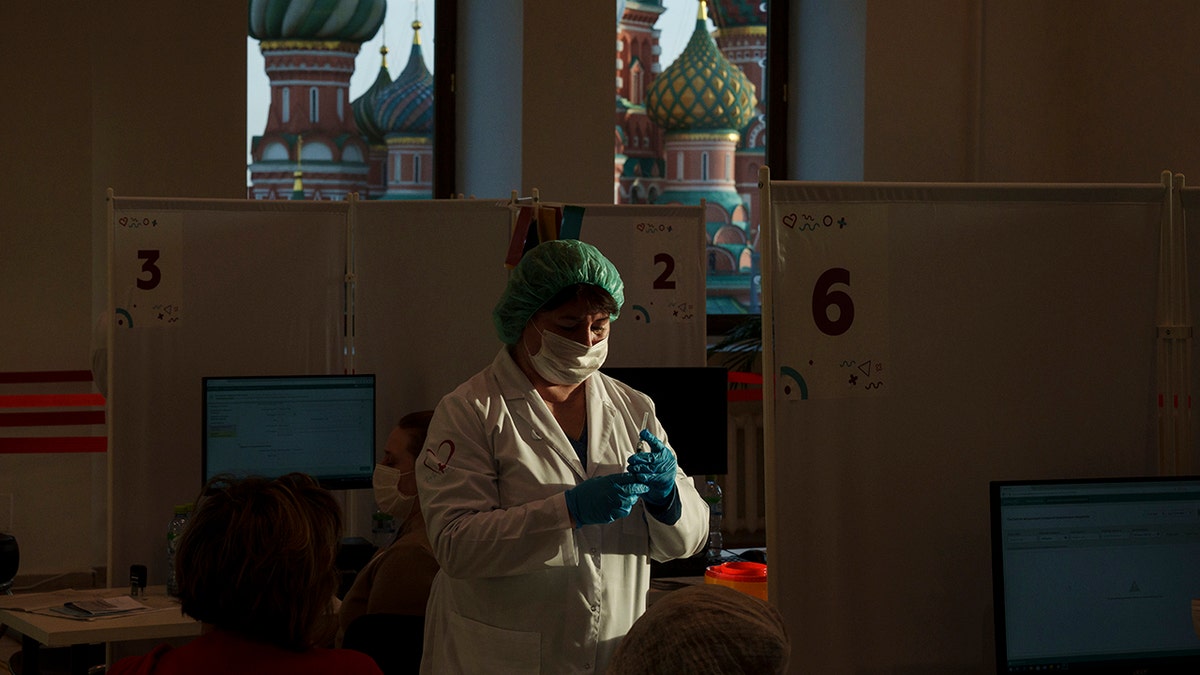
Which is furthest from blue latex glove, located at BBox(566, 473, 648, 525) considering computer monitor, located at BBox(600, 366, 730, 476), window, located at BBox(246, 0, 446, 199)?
window, located at BBox(246, 0, 446, 199)

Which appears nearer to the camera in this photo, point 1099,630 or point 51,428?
point 1099,630

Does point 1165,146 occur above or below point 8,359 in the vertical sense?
above

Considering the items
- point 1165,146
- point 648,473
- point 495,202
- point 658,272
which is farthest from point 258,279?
point 1165,146

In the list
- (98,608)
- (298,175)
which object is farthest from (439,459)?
(298,175)

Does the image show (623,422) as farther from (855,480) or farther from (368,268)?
(368,268)

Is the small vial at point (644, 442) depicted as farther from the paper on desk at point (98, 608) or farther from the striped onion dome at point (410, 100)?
the striped onion dome at point (410, 100)

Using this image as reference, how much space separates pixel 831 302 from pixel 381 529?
2.05 meters

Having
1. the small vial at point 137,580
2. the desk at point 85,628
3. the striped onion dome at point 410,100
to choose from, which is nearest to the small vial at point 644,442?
the desk at point 85,628

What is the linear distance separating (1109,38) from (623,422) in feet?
13.5

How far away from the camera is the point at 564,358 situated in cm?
231

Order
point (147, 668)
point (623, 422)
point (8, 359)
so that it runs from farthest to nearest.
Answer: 1. point (8, 359)
2. point (623, 422)
3. point (147, 668)

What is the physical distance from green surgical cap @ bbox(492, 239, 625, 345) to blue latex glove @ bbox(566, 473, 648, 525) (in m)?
0.40

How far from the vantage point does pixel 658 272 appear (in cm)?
420

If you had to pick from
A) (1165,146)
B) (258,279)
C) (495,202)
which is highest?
(1165,146)
